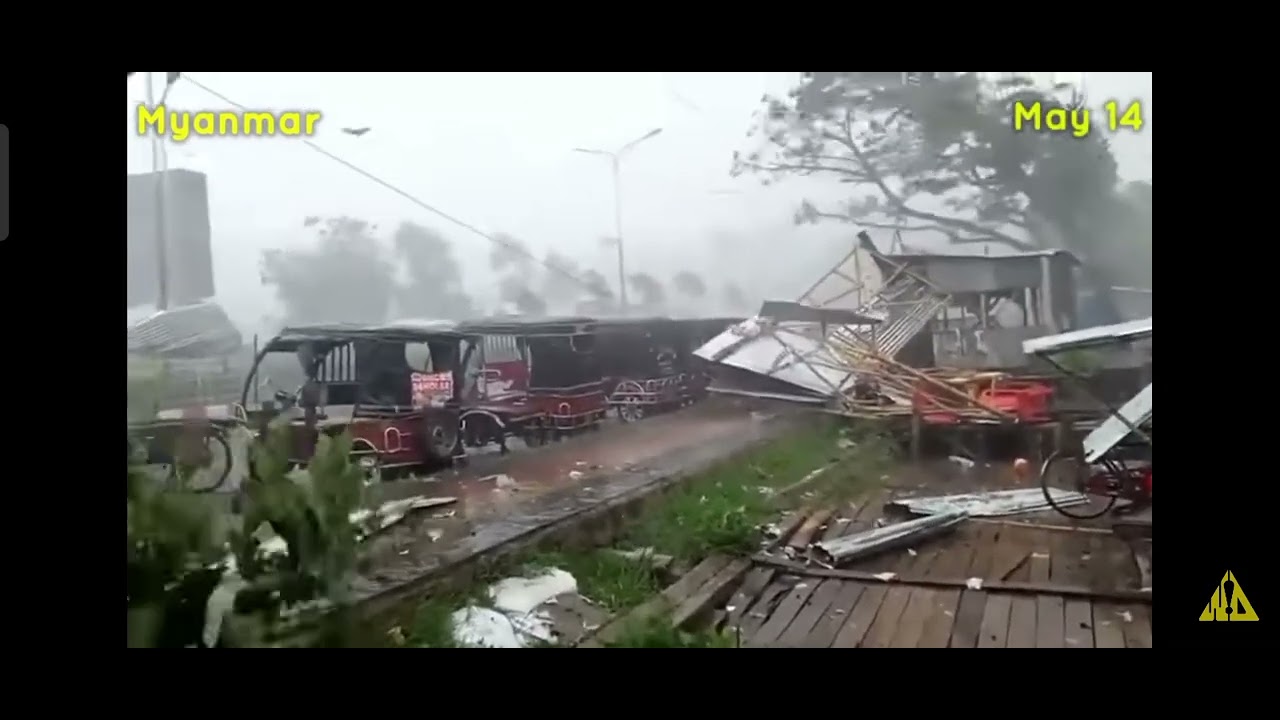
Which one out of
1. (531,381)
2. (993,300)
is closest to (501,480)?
(531,381)

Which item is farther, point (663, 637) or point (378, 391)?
point (378, 391)

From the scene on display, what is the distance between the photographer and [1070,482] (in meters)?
1.77

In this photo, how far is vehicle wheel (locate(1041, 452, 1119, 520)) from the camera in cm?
176

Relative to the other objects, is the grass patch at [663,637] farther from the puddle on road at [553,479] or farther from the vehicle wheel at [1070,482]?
the vehicle wheel at [1070,482]

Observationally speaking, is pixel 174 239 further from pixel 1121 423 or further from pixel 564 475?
pixel 1121 423

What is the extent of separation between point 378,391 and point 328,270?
0.26 m

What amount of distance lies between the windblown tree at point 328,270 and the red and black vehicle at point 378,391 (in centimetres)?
5
